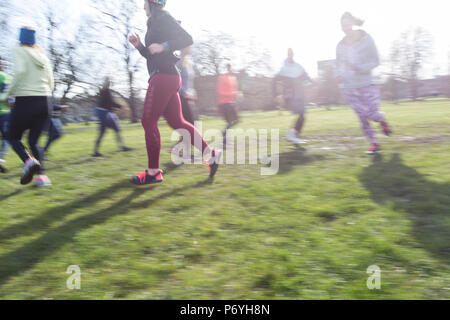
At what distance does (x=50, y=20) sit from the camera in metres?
29.2

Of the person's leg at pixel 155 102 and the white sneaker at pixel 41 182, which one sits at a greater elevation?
the person's leg at pixel 155 102

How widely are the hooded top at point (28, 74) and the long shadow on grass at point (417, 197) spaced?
4.12 metres

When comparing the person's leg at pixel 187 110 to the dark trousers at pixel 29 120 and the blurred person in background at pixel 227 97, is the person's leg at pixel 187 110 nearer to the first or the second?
the dark trousers at pixel 29 120

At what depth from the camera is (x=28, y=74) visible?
4.26m

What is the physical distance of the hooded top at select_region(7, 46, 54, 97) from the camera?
13.8 feet

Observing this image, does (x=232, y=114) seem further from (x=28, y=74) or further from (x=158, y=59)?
(x=28, y=74)

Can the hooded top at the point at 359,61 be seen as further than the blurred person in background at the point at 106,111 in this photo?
No

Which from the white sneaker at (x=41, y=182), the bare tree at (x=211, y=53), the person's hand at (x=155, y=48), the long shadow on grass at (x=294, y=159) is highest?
the bare tree at (x=211, y=53)

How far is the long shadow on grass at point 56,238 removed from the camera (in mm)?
2334

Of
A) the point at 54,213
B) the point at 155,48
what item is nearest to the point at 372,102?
the point at 155,48

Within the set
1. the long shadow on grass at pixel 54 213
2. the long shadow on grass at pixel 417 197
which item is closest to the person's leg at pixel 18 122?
the long shadow on grass at pixel 54 213

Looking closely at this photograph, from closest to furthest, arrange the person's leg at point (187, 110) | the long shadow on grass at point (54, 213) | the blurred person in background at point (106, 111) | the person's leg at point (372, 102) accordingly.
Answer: the long shadow on grass at point (54, 213), the person's leg at point (372, 102), the person's leg at point (187, 110), the blurred person in background at point (106, 111)

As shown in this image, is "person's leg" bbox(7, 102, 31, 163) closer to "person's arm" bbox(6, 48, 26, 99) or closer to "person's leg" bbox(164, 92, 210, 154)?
"person's arm" bbox(6, 48, 26, 99)
